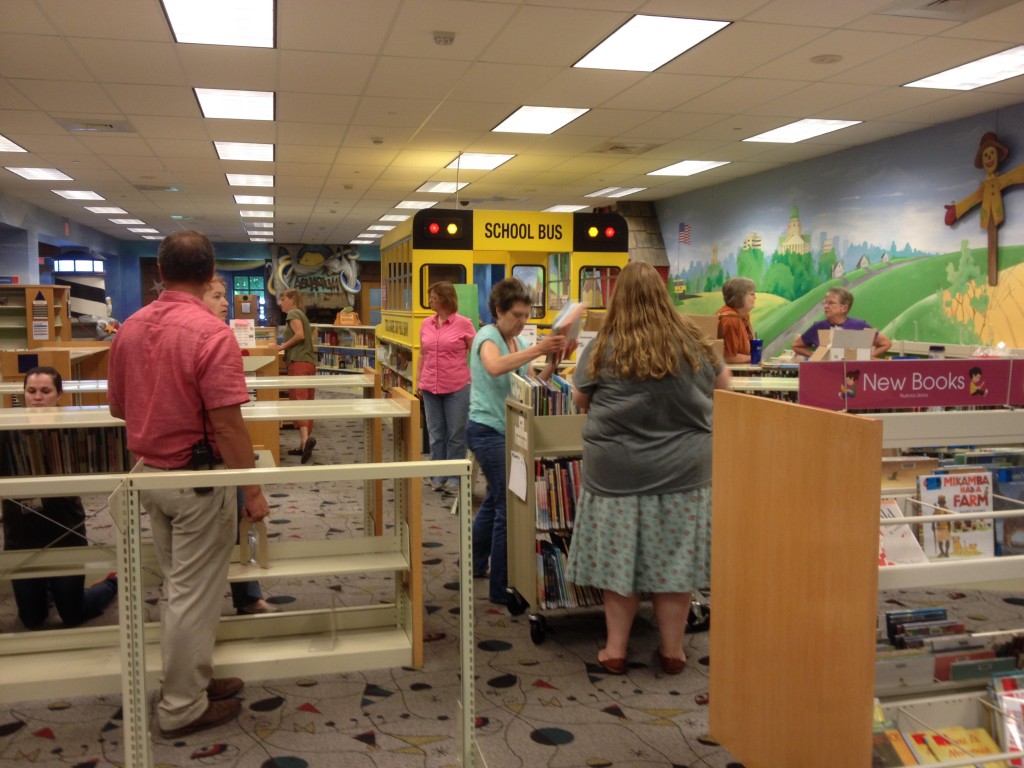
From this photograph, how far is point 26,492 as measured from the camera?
2111 mm

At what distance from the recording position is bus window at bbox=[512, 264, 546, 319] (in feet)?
27.2

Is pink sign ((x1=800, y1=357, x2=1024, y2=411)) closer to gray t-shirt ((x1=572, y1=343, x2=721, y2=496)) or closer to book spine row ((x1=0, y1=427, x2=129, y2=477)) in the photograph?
gray t-shirt ((x1=572, y1=343, x2=721, y2=496))

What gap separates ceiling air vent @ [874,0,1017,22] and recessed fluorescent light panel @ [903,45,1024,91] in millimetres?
1038

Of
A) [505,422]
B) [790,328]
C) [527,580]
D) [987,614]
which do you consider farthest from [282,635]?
[790,328]

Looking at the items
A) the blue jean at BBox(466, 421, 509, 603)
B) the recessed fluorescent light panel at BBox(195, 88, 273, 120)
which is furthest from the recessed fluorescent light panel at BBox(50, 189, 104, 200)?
the blue jean at BBox(466, 421, 509, 603)

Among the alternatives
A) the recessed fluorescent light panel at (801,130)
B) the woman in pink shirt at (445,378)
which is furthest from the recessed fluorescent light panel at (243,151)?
the recessed fluorescent light panel at (801,130)

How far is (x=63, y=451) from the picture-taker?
11.9 ft

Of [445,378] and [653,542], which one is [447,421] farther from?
[653,542]

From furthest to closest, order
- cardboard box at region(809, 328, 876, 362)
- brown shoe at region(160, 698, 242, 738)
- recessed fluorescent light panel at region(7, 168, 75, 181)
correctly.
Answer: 1. recessed fluorescent light panel at region(7, 168, 75, 181)
2. cardboard box at region(809, 328, 876, 362)
3. brown shoe at region(160, 698, 242, 738)

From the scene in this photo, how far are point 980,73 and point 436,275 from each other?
188 inches

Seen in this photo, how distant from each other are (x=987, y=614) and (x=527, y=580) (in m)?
2.17

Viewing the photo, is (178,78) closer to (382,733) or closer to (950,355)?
(382,733)

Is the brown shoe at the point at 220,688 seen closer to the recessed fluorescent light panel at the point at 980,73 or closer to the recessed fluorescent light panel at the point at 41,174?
the recessed fluorescent light panel at the point at 980,73

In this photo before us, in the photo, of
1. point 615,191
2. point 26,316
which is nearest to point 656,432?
point 26,316
